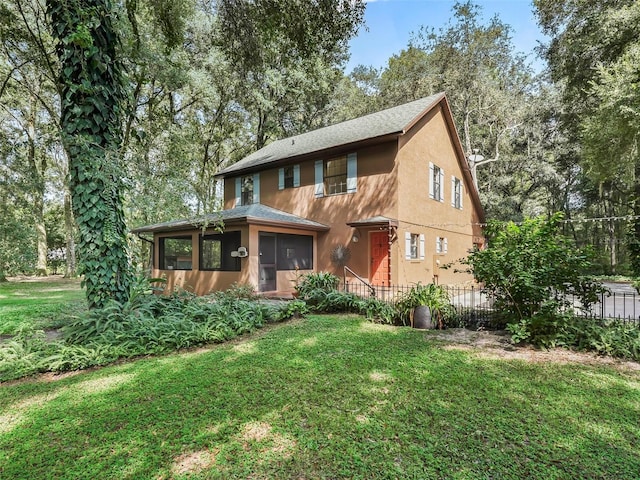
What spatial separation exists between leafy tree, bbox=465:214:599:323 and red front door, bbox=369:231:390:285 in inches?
214

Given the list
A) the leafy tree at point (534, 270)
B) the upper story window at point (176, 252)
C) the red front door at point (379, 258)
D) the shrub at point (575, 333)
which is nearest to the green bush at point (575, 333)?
the shrub at point (575, 333)

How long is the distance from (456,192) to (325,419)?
14.5 m

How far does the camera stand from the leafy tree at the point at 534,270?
4.98m

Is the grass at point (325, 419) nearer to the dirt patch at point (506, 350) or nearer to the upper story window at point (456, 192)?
the dirt patch at point (506, 350)

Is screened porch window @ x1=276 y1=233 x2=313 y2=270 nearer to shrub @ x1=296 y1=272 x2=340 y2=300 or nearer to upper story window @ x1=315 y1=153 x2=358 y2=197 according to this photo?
upper story window @ x1=315 y1=153 x2=358 y2=197

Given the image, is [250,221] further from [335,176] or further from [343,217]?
[335,176]

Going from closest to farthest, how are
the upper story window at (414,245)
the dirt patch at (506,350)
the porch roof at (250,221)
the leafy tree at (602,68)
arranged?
the dirt patch at (506,350) < the porch roof at (250,221) < the leafy tree at (602,68) < the upper story window at (414,245)

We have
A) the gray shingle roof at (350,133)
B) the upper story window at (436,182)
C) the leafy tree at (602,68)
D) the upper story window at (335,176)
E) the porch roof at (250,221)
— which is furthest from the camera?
the upper story window at (436,182)

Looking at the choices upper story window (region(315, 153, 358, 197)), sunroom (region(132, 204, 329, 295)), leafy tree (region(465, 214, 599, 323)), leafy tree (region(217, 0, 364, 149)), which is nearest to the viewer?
leafy tree (region(465, 214, 599, 323))

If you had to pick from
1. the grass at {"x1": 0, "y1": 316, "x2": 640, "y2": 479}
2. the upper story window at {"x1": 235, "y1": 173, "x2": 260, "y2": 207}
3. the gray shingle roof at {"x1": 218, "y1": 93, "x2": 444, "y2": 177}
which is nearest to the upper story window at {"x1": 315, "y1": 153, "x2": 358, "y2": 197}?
the gray shingle roof at {"x1": 218, "y1": 93, "x2": 444, "y2": 177}

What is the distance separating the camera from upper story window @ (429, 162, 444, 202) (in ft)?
42.6

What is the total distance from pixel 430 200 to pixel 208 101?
13.3 meters

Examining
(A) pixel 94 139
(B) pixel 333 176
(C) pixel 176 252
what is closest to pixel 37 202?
(C) pixel 176 252

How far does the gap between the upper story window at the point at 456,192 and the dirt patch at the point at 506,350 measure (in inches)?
395
